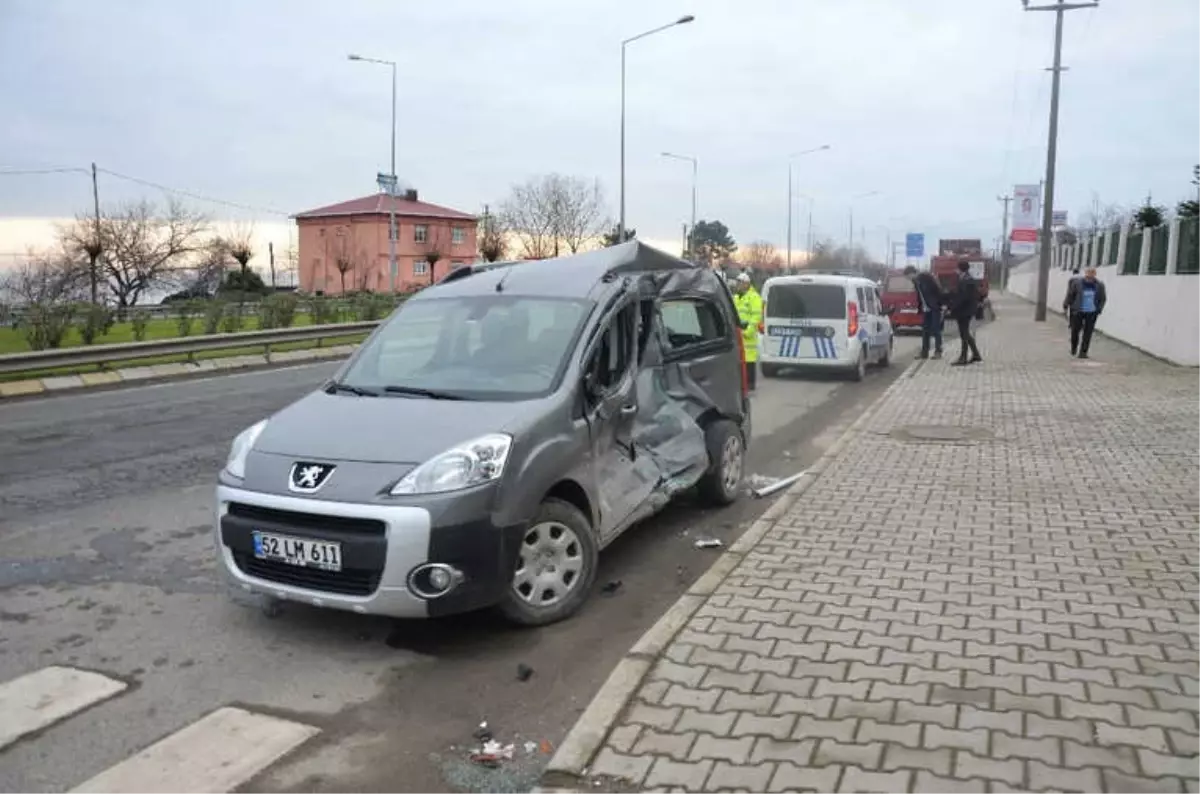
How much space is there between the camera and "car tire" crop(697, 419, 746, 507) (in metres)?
7.20

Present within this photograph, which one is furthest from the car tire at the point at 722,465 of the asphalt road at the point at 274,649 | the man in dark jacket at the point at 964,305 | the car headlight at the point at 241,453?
the man in dark jacket at the point at 964,305

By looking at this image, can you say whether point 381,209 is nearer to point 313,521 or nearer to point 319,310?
point 319,310

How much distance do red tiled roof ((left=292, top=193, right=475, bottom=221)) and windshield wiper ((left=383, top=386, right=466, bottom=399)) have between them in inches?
2723

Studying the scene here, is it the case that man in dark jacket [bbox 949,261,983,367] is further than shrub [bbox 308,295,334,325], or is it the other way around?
shrub [bbox 308,295,334,325]

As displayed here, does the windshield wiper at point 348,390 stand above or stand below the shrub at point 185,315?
above

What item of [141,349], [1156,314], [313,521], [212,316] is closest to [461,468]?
[313,521]

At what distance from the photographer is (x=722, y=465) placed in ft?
23.9

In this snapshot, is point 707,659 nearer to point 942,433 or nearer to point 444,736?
point 444,736

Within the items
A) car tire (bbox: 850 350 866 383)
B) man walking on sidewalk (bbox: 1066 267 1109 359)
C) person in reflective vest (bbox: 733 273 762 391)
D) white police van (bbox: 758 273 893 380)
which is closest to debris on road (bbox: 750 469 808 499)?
person in reflective vest (bbox: 733 273 762 391)

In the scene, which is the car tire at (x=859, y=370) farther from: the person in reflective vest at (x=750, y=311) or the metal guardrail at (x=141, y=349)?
the metal guardrail at (x=141, y=349)

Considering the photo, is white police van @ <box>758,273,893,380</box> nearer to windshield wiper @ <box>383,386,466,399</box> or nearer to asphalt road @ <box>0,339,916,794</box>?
asphalt road @ <box>0,339,916,794</box>

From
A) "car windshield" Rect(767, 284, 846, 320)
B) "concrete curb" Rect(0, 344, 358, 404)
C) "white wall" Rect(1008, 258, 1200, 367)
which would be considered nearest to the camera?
"concrete curb" Rect(0, 344, 358, 404)

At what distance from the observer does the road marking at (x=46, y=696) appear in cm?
388

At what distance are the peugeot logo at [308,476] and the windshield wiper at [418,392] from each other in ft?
2.82
